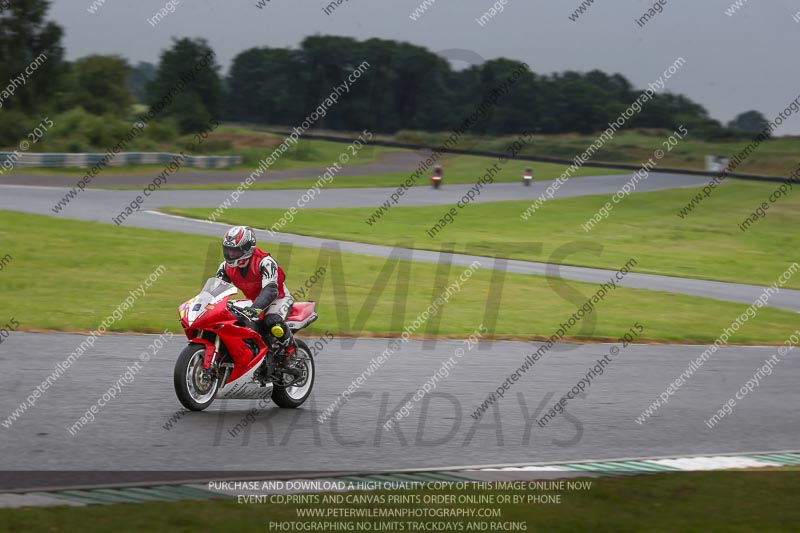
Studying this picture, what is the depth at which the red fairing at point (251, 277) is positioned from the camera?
358 inches

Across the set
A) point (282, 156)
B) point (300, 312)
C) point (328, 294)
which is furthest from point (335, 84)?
point (300, 312)

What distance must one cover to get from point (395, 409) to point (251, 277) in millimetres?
1884

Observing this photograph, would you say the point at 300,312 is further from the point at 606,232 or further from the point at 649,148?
the point at 649,148

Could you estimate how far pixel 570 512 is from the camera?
6.03 m

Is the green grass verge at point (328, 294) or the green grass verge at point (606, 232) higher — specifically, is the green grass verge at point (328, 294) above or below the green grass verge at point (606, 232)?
below

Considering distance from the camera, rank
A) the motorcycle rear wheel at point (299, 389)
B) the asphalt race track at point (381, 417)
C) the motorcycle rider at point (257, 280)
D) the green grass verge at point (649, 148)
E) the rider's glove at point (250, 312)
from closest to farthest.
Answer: the asphalt race track at point (381, 417)
the rider's glove at point (250, 312)
the motorcycle rider at point (257, 280)
the motorcycle rear wheel at point (299, 389)
the green grass verge at point (649, 148)

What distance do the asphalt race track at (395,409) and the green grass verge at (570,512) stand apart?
1.13 metres

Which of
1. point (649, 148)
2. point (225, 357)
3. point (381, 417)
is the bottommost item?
point (381, 417)

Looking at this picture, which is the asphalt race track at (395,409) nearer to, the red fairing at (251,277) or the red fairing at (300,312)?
the red fairing at (300,312)

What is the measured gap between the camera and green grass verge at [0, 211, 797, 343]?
15094 mm

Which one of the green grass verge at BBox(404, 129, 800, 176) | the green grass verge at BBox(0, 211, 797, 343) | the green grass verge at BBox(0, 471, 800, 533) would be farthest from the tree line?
the green grass verge at BBox(0, 471, 800, 533)

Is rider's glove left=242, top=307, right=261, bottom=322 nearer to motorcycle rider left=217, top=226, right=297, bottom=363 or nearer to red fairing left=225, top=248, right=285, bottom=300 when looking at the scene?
motorcycle rider left=217, top=226, right=297, bottom=363

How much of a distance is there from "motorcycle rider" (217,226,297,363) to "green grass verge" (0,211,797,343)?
4.80 metres

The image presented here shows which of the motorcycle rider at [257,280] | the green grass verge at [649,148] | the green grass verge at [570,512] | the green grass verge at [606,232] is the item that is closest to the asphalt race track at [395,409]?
the motorcycle rider at [257,280]
